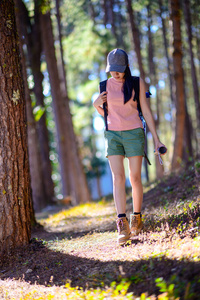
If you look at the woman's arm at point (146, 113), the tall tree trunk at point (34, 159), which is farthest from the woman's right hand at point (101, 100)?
the tall tree trunk at point (34, 159)

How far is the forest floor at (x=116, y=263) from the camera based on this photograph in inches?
126

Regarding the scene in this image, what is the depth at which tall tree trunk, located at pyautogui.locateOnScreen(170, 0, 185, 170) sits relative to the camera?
39.6 feet

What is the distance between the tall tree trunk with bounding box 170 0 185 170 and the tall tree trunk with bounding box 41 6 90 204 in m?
4.34

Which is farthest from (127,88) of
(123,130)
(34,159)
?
(34,159)

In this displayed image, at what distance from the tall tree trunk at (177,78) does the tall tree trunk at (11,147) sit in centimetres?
734

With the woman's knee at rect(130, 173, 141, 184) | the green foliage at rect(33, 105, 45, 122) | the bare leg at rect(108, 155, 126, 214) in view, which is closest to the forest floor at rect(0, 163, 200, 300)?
the bare leg at rect(108, 155, 126, 214)

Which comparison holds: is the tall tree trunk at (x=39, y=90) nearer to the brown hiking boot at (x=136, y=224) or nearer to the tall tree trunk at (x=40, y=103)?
the tall tree trunk at (x=40, y=103)

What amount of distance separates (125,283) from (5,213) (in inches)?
101

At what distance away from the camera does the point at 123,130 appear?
493 centimetres

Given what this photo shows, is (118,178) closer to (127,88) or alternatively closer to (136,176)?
(136,176)

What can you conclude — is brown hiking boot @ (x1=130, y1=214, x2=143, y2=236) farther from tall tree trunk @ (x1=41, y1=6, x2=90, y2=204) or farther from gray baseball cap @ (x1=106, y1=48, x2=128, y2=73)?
tall tree trunk @ (x1=41, y1=6, x2=90, y2=204)

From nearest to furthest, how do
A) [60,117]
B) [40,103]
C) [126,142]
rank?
[126,142]
[60,117]
[40,103]

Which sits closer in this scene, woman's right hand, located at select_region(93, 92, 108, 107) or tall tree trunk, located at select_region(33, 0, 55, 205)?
woman's right hand, located at select_region(93, 92, 108, 107)

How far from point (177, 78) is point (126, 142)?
8.25m
